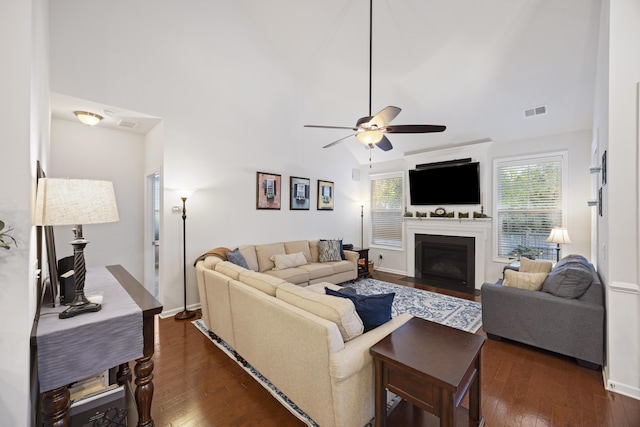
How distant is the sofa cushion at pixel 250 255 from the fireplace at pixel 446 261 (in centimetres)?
351

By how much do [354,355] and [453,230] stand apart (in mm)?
4492

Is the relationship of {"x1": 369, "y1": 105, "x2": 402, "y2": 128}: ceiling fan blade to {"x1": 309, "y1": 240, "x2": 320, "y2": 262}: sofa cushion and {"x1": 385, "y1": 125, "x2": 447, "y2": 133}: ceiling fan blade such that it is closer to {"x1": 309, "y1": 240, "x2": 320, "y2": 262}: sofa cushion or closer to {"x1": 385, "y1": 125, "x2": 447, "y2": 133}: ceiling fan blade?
{"x1": 385, "y1": 125, "x2": 447, "y2": 133}: ceiling fan blade

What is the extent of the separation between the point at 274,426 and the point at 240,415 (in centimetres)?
29

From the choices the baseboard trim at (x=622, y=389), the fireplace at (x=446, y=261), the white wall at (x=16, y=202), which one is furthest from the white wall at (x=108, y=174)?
the baseboard trim at (x=622, y=389)

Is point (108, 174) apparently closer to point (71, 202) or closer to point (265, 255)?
point (265, 255)

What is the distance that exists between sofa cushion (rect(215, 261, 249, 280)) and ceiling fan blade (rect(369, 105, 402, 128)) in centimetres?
209

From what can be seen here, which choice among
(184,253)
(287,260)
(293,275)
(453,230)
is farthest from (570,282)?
(184,253)

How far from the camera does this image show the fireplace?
→ 5.07 meters

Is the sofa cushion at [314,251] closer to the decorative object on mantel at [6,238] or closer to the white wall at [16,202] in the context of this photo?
the white wall at [16,202]

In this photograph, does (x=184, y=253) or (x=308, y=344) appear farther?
(x=184, y=253)

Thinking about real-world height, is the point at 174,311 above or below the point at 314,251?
below

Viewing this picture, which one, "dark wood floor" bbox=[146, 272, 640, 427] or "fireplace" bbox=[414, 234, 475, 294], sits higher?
"fireplace" bbox=[414, 234, 475, 294]

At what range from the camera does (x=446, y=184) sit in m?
5.30

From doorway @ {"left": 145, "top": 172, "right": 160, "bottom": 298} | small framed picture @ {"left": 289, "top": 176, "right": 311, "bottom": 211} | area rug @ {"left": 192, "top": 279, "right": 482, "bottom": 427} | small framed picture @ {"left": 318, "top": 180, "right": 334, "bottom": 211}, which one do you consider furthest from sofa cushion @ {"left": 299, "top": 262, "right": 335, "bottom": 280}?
doorway @ {"left": 145, "top": 172, "right": 160, "bottom": 298}
